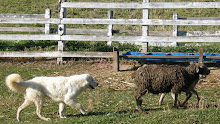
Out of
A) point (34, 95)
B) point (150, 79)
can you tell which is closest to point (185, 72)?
point (150, 79)

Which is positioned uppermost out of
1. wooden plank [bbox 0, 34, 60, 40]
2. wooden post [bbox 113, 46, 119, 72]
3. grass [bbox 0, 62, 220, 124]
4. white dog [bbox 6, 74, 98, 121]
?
Answer: wooden plank [bbox 0, 34, 60, 40]

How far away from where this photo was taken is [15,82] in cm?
771

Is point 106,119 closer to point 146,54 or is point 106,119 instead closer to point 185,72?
point 185,72

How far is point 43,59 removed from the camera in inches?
558

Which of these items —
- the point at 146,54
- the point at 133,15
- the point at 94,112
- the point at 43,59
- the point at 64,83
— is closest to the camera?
the point at 64,83

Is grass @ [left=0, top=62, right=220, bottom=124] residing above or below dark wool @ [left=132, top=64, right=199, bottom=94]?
below

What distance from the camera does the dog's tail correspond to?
767 cm

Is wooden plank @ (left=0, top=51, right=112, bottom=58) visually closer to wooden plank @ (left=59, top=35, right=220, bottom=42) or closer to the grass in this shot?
wooden plank @ (left=59, top=35, right=220, bottom=42)

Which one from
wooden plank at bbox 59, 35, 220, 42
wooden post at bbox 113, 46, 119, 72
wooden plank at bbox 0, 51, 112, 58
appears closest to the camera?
wooden post at bbox 113, 46, 119, 72

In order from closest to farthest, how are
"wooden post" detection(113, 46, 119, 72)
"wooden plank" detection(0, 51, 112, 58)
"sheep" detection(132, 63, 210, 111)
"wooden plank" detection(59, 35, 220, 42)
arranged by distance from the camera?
"sheep" detection(132, 63, 210, 111)
"wooden post" detection(113, 46, 119, 72)
"wooden plank" detection(59, 35, 220, 42)
"wooden plank" detection(0, 51, 112, 58)

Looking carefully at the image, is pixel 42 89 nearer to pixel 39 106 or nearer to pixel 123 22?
pixel 39 106

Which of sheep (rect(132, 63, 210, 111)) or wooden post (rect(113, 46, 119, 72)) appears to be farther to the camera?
wooden post (rect(113, 46, 119, 72))

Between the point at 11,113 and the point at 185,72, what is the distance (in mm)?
3942

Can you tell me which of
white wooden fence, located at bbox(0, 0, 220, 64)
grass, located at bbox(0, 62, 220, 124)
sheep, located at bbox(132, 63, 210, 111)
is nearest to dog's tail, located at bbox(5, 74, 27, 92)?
grass, located at bbox(0, 62, 220, 124)
